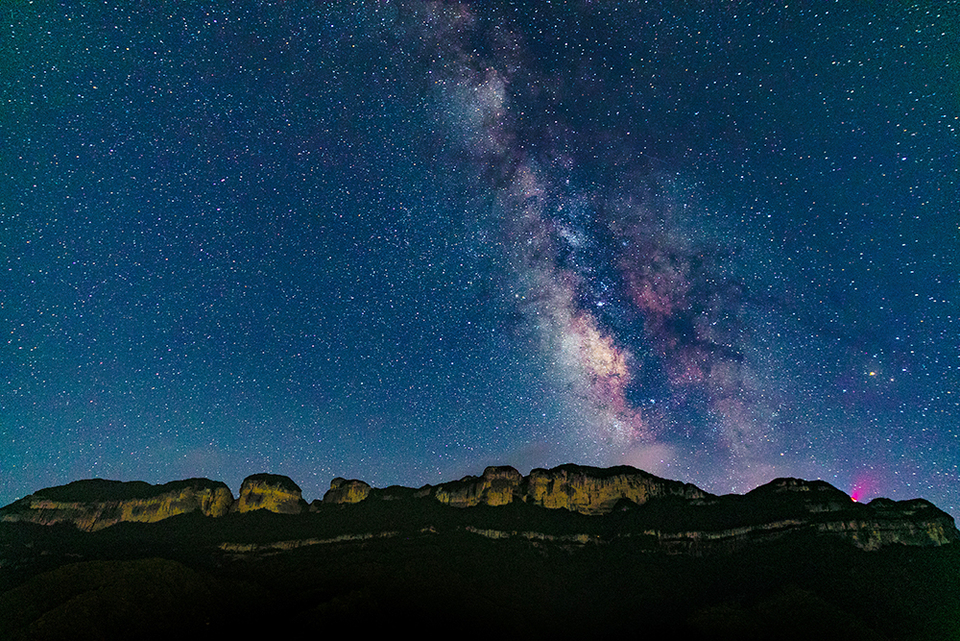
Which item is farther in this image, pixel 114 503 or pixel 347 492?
pixel 347 492

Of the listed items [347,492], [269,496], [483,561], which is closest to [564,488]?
[483,561]

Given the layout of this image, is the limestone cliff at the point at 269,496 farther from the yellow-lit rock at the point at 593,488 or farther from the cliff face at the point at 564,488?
the yellow-lit rock at the point at 593,488

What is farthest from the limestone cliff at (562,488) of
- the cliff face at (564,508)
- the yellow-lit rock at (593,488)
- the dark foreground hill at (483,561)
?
the dark foreground hill at (483,561)

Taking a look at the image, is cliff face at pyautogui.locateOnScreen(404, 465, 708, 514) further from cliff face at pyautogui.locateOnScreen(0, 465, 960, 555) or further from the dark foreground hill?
the dark foreground hill

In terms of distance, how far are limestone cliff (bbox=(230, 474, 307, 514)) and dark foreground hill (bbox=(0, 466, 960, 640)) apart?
417 millimetres

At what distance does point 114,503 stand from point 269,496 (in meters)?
37.2

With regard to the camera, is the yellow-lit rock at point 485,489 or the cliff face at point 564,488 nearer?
the cliff face at point 564,488

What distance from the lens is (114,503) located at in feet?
398

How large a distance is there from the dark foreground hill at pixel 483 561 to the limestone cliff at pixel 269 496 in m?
0.42

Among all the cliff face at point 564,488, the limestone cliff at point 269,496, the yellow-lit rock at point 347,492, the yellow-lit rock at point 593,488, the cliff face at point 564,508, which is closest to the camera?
the cliff face at point 564,508

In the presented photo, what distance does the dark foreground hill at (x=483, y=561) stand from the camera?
6488cm

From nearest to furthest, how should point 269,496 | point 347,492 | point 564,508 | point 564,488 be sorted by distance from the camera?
point 564,508 → point 564,488 → point 269,496 → point 347,492

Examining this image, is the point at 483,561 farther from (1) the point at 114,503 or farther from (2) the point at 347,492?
(1) the point at 114,503

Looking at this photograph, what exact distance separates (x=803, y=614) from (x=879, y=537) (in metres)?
36.5
